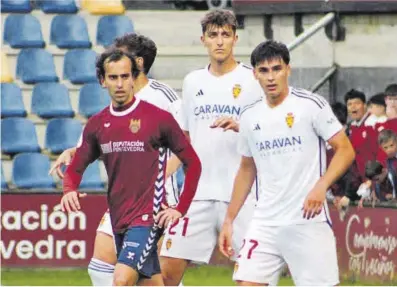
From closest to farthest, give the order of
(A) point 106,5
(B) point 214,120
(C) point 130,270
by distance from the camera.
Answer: (C) point 130,270
(B) point 214,120
(A) point 106,5

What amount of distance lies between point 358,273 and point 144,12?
533 centimetres

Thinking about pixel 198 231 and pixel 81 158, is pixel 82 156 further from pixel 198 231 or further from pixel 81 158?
pixel 198 231

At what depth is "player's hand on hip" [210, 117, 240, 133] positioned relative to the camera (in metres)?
9.93

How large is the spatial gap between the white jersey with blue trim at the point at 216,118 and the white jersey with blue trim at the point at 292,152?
0.99 m

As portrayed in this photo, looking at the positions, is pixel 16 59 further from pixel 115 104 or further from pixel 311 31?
pixel 115 104

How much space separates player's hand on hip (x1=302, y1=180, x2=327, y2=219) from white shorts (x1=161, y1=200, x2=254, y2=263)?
1.39 m

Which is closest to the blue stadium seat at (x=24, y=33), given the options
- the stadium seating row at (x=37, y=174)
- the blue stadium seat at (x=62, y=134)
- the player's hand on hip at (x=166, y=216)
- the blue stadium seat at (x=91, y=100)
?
the blue stadium seat at (x=91, y=100)

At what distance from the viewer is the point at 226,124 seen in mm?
9953

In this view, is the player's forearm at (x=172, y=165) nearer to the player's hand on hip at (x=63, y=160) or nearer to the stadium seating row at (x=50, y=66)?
the player's hand on hip at (x=63, y=160)

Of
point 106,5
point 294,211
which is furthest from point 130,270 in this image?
point 106,5

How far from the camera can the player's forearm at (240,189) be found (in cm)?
1001

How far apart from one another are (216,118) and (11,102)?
7195mm

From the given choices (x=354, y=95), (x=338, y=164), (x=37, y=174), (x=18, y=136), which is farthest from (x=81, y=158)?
(x=18, y=136)

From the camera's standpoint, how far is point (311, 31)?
1706cm
